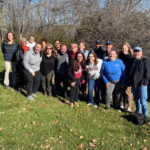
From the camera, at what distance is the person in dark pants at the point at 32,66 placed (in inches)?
216

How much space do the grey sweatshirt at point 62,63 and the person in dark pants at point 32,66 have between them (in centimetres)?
74

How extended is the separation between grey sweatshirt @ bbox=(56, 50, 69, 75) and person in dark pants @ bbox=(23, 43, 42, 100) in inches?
29.1

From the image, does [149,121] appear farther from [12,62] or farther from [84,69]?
[12,62]

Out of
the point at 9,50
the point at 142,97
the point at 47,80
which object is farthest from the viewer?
the point at 9,50

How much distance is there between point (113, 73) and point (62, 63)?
6.62 ft

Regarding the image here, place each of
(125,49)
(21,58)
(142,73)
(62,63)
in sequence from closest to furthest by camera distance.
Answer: (142,73) < (125,49) < (62,63) < (21,58)

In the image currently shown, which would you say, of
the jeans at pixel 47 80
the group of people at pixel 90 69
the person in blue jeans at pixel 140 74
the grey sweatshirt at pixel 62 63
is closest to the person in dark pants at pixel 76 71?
the group of people at pixel 90 69

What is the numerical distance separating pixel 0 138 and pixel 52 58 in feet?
10.9

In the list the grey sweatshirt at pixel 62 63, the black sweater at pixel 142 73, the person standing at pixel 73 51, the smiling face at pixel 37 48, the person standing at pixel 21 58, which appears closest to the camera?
the black sweater at pixel 142 73

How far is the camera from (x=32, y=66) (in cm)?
570

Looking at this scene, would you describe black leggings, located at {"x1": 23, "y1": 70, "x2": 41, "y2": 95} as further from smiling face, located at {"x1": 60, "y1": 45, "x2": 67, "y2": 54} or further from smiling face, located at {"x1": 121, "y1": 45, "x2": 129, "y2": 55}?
smiling face, located at {"x1": 121, "y1": 45, "x2": 129, "y2": 55}

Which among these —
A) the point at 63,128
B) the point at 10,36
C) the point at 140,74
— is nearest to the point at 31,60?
the point at 10,36

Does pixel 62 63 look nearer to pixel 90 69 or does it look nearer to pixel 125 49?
pixel 90 69

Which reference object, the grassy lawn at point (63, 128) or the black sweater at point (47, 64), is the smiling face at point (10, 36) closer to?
the black sweater at point (47, 64)
